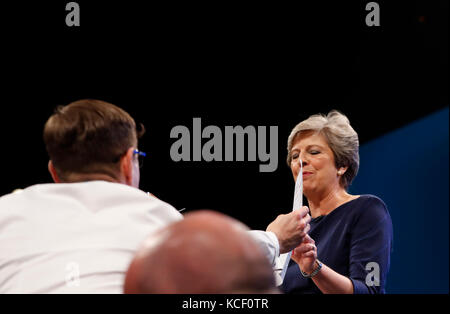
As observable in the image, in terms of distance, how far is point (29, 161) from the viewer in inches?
117

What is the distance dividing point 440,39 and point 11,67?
99.0 inches

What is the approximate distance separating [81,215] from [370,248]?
1.11 m

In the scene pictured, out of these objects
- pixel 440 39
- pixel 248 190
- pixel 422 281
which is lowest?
pixel 422 281

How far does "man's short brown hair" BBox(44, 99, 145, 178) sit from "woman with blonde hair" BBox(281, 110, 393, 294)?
77 centimetres

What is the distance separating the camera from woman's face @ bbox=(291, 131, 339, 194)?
1.94m

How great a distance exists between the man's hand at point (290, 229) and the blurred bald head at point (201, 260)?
92 centimetres

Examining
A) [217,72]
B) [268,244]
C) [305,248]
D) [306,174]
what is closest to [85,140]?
[268,244]

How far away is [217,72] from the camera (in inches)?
123

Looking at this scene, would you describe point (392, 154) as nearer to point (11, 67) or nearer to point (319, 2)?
point (319, 2)

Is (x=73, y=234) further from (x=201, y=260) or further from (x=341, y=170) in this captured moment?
(x=341, y=170)

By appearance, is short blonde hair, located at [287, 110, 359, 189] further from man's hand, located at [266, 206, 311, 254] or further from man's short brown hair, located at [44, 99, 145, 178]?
man's short brown hair, located at [44, 99, 145, 178]

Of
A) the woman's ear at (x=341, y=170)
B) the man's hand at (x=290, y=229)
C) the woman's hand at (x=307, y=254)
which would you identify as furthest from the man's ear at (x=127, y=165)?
the woman's ear at (x=341, y=170)

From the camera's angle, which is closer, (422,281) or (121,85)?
(121,85)
